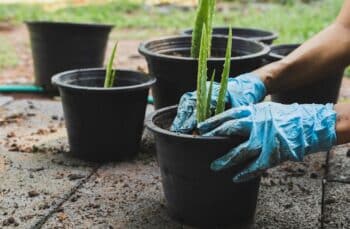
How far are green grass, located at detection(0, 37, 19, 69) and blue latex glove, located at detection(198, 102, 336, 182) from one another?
3245 mm

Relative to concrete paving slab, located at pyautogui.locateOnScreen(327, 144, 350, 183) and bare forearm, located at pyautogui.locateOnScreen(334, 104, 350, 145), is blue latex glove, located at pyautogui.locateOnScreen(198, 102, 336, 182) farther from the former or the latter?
concrete paving slab, located at pyautogui.locateOnScreen(327, 144, 350, 183)

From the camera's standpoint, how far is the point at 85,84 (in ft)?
10.5

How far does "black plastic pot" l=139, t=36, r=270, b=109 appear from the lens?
2936 millimetres

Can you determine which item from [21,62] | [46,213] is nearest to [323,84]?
[46,213]

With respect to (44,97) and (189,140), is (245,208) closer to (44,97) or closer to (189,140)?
(189,140)

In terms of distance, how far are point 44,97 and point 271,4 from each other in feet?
17.0

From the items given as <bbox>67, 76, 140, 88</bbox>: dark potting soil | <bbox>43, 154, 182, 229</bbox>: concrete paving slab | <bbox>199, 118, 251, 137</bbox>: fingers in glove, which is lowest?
<bbox>43, 154, 182, 229</bbox>: concrete paving slab

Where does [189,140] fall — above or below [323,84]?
above

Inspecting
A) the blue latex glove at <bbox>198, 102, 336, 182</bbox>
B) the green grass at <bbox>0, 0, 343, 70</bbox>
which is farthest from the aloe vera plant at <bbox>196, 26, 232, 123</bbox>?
the green grass at <bbox>0, 0, 343, 70</bbox>

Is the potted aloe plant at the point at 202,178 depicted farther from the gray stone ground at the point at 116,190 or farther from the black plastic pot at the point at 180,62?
the black plastic pot at the point at 180,62

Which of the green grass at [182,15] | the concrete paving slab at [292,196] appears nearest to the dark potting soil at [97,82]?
the concrete paving slab at [292,196]

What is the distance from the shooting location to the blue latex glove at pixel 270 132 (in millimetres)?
2035

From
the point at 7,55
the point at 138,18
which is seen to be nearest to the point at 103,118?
the point at 7,55

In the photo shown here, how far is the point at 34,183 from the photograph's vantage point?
8.79ft
